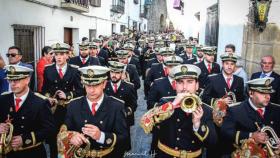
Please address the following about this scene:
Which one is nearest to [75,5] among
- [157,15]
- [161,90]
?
[161,90]

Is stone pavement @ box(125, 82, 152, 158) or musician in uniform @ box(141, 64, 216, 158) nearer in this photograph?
musician in uniform @ box(141, 64, 216, 158)

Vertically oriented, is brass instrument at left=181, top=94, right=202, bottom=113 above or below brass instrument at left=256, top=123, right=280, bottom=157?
above

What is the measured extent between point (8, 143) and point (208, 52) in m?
6.06

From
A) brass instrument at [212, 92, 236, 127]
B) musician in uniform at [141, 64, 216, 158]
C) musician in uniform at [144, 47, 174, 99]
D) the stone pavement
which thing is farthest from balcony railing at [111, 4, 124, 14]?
musician in uniform at [141, 64, 216, 158]

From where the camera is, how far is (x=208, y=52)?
8.93 meters

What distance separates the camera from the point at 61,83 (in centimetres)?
698

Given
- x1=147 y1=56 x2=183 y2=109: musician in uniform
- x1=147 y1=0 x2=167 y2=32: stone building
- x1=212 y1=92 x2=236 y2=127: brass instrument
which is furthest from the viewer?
x1=147 y1=0 x2=167 y2=32: stone building

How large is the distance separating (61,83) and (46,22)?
7.47m

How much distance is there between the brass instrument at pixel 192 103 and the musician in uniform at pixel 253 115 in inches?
49.5

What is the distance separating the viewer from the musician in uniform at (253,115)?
4.62 metres

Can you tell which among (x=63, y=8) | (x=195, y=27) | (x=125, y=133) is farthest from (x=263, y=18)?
(x=195, y=27)

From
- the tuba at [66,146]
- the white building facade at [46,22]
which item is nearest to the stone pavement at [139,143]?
the tuba at [66,146]

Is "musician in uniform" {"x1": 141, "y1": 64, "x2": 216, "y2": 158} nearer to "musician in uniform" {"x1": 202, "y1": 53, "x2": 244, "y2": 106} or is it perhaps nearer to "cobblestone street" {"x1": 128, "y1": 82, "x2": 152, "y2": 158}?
"musician in uniform" {"x1": 202, "y1": 53, "x2": 244, "y2": 106}

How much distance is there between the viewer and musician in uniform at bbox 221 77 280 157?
4621mm
